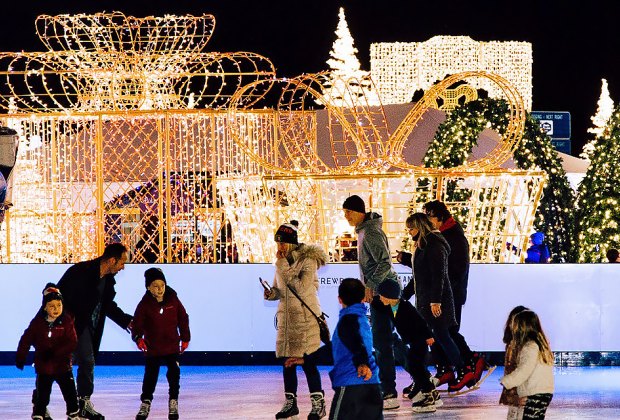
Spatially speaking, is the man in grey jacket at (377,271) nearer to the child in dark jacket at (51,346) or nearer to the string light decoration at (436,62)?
the child in dark jacket at (51,346)

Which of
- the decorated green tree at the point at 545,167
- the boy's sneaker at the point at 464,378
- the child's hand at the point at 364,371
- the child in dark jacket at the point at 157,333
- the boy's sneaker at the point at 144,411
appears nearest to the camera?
the child's hand at the point at 364,371

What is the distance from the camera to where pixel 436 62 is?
33.9 m

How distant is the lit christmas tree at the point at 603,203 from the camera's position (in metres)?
17.7

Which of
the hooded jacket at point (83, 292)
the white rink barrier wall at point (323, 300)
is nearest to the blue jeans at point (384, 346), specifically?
the hooded jacket at point (83, 292)

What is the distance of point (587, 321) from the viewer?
14.0 m

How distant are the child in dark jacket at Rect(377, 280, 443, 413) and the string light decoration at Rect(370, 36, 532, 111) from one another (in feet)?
75.9

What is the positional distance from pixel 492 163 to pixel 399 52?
61.5 ft

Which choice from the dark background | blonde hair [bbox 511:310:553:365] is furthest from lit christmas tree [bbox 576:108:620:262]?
the dark background

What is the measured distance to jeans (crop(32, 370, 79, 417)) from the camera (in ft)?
30.2

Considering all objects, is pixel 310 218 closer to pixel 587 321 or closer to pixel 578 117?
pixel 587 321

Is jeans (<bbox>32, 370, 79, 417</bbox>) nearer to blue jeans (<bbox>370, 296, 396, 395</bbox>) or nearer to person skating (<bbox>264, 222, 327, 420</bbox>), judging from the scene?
person skating (<bbox>264, 222, 327, 420</bbox>)

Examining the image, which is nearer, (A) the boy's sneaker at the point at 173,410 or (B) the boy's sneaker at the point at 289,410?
(B) the boy's sneaker at the point at 289,410

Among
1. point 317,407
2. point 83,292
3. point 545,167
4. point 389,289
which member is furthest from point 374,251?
point 545,167

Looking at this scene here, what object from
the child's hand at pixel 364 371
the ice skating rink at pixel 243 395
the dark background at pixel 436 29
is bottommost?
the ice skating rink at pixel 243 395
